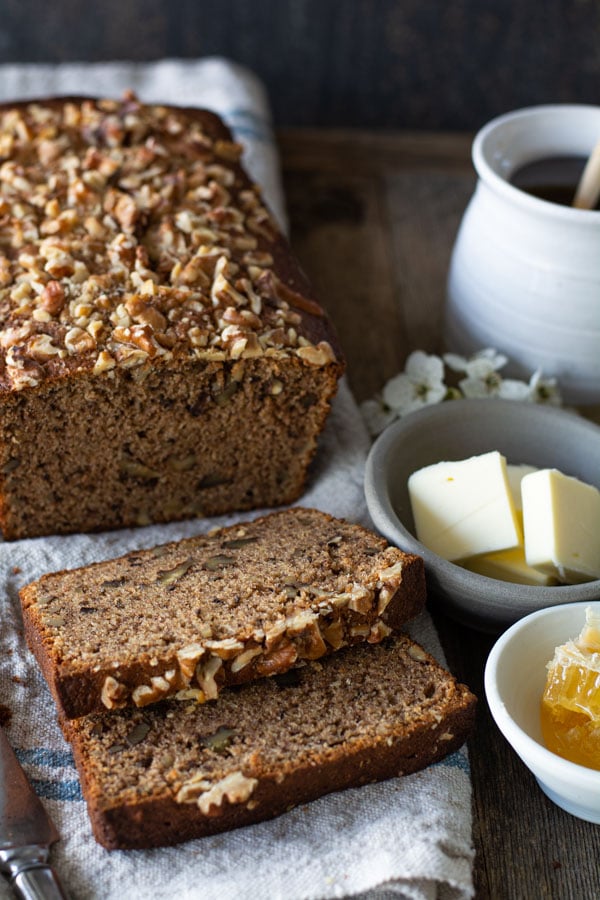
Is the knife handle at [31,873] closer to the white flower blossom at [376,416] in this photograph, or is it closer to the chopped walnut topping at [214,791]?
the chopped walnut topping at [214,791]

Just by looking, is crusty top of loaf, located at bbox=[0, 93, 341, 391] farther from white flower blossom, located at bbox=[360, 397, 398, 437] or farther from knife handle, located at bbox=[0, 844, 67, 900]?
knife handle, located at bbox=[0, 844, 67, 900]

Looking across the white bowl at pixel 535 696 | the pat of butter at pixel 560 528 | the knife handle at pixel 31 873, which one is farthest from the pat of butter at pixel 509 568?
the knife handle at pixel 31 873

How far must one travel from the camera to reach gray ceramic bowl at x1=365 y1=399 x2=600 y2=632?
2.24 metres

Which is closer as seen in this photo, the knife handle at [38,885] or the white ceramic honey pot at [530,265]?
the knife handle at [38,885]

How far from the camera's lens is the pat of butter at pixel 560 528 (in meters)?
2.10

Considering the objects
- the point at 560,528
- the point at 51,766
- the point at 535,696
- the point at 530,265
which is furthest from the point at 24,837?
the point at 530,265

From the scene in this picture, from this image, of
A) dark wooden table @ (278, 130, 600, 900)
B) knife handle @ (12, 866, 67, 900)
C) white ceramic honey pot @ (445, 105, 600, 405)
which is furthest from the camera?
white ceramic honey pot @ (445, 105, 600, 405)

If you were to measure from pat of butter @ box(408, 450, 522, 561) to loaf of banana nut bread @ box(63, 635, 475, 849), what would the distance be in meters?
0.29

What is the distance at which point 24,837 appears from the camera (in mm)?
1782

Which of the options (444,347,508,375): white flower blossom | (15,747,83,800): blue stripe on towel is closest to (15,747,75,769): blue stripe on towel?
(15,747,83,800): blue stripe on towel

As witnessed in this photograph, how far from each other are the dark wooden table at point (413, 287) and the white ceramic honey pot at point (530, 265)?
1.34 ft

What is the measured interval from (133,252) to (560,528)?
3.89 feet

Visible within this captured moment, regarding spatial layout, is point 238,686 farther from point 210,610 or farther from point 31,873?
point 31,873

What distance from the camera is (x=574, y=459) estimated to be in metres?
2.47
